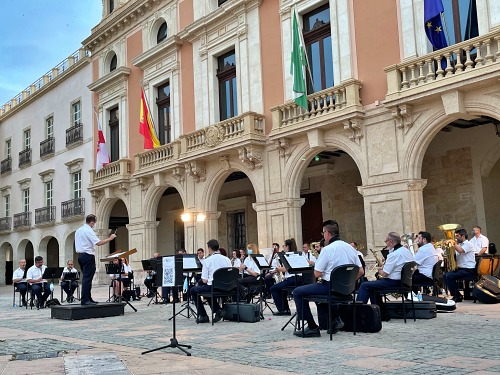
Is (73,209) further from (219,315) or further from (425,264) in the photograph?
(425,264)

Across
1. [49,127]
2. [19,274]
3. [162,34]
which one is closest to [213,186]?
[19,274]

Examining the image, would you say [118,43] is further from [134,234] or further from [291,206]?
[291,206]

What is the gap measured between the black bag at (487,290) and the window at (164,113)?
1448 centimetres

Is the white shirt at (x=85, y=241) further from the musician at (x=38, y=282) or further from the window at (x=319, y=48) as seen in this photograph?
the window at (x=319, y=48)

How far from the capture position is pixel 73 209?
27.7m

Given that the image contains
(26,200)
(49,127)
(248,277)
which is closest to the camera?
(248,277)

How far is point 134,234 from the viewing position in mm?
23594

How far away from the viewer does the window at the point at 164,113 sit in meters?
22.8

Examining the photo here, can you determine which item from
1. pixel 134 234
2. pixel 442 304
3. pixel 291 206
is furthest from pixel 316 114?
pixel 134 234

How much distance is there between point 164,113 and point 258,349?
17.6 m

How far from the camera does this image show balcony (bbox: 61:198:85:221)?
2708cm

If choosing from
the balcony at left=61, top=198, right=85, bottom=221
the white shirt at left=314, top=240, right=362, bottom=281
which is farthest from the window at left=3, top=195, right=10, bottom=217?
the white shirt at left=314, top=240, right=362, bottom=281

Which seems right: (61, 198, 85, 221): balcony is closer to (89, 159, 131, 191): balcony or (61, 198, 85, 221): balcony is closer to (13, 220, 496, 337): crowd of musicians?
(89, 159, 131, 191): balcony

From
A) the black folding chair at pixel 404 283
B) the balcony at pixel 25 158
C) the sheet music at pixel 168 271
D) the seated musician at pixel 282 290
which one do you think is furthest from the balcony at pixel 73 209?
the black folding chair at pixel 404 283
